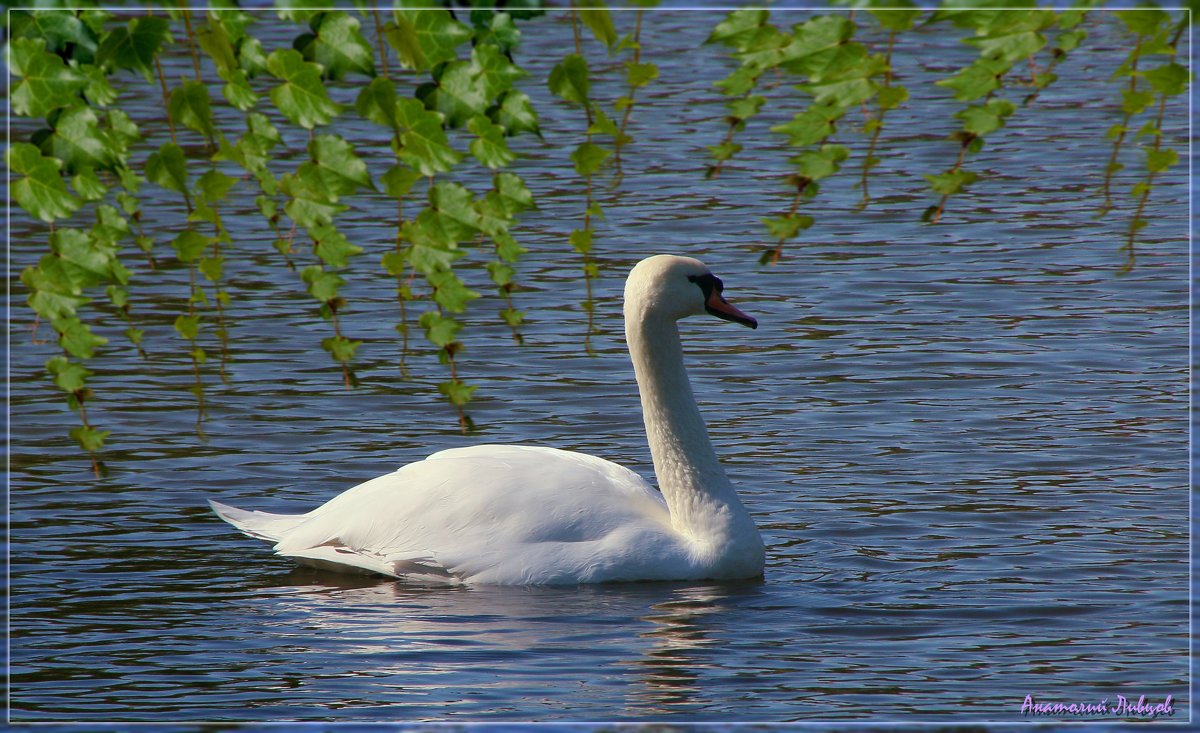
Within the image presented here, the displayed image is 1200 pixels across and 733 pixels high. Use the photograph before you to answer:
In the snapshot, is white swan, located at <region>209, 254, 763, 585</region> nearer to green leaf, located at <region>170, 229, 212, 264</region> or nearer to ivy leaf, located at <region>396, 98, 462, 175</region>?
green leaf, located at <region>170, 229, 212, 264</region>

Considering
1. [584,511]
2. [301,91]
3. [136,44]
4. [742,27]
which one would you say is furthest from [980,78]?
[584,511]

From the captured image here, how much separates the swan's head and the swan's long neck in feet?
0.21

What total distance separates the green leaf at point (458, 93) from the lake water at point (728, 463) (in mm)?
3165

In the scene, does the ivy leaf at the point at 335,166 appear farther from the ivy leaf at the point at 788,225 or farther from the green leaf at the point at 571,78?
the ivy leaf at the point at 788,225

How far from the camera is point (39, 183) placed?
3814 millimetres

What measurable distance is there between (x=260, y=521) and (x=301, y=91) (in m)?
5.05

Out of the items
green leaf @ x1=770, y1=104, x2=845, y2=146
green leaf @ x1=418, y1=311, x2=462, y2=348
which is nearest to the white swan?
green leaf @ x1=418, y1=311, x2=462, y2=348

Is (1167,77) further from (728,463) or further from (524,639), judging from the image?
(728,463)

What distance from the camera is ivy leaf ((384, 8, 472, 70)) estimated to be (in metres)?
3.76

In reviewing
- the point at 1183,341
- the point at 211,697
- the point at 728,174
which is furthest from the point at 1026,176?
the point at 211,697

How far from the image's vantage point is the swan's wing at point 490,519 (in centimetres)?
798

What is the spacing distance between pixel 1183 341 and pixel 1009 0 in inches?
378

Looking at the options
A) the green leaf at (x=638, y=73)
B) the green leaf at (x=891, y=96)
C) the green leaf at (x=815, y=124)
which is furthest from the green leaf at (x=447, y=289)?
the green leaf at (x=891, y=96)

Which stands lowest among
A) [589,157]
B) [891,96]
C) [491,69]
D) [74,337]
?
[74,337]
